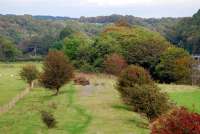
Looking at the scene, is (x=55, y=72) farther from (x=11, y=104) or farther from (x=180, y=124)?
(x=180, y=124)

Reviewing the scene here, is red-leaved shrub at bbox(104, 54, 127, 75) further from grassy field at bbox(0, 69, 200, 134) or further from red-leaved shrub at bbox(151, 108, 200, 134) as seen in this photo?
red-leaved shrub at bbox(151, 108, 200, 134)

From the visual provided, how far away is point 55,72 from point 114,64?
3937 centimetres

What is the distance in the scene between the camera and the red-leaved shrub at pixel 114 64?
4187 inches

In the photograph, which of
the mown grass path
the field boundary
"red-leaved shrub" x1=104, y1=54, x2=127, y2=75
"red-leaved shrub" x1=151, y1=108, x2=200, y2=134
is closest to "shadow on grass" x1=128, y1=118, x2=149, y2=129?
the mown grass path

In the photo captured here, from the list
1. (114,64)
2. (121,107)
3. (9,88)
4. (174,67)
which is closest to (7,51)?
(114,64)

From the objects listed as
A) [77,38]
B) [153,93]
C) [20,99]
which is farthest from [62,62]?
[77,38]

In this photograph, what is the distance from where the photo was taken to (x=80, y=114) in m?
47.2

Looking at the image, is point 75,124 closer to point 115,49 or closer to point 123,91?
point 123,91

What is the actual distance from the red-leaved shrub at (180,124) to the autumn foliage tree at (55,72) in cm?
4430

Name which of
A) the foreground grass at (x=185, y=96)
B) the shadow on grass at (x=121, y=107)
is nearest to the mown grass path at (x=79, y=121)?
the shadow on grass at (x=121, y=107)

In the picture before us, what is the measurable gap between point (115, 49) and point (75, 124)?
78274mm

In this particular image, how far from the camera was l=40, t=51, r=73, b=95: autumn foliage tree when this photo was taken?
6738 cm

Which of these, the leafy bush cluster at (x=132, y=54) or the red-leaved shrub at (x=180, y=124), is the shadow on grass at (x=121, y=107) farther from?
the leafy bush cluster at (x=132, y=54)

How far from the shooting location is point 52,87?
68000 millimetres
